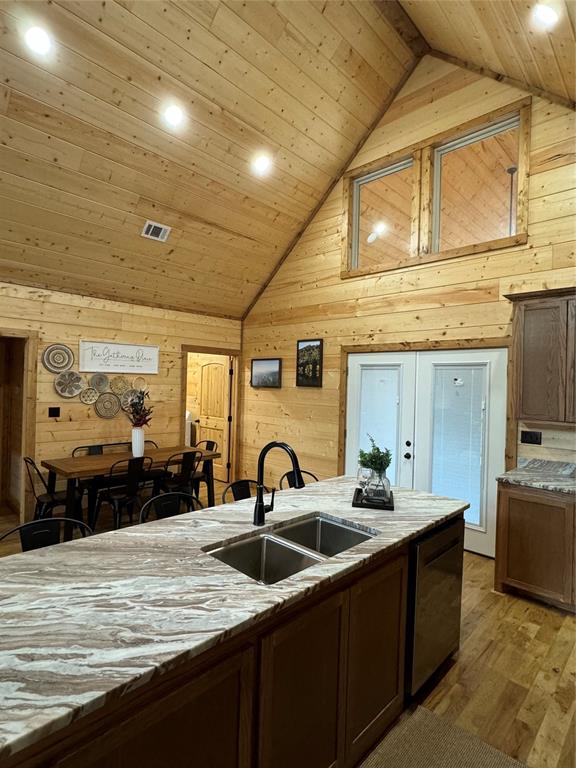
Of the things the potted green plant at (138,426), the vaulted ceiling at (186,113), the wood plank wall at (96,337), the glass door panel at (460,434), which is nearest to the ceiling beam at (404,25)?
the vaulted ceiling at (186,113)

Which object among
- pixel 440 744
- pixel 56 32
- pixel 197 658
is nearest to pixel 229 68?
pixel 56 32

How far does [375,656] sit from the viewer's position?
5.73 feet

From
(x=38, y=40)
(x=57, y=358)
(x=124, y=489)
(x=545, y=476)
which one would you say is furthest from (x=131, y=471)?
(x=545, y=476)

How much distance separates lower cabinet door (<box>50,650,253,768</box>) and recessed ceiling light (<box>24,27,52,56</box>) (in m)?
3.88

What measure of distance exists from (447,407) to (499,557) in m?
1.50

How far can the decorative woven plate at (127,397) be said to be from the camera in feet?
17.5

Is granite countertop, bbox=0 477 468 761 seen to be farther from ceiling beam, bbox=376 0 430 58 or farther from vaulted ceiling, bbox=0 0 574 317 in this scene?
ceiling beam, bbox=376 0 430 58

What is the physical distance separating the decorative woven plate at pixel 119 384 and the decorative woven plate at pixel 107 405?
0.07m

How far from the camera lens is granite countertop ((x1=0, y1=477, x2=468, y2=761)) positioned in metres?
0.89

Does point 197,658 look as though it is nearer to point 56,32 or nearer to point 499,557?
point 499,557

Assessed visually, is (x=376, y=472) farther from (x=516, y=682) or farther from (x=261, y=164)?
(x=261, y=164)

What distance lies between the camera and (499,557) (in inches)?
124

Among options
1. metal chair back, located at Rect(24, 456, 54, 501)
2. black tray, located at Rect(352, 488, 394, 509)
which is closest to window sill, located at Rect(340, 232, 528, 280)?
black tray, located at Rect(352, 488, 394, 509)

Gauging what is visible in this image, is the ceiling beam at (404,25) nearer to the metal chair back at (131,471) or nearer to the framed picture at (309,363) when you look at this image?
the framed picture at (309,363)
